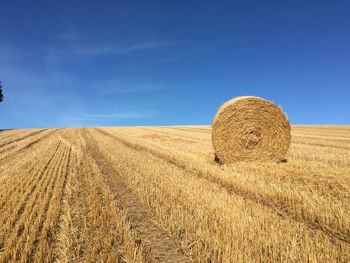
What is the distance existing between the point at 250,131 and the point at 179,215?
6066 millimetres

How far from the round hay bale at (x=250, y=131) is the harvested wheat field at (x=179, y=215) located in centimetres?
125

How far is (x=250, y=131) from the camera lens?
10.5m

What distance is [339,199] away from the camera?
5938 mm

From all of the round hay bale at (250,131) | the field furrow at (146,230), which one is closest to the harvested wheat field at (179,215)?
the field furrow at (146,230)

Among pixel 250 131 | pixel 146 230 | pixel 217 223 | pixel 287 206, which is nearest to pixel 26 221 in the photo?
pixel 146 230

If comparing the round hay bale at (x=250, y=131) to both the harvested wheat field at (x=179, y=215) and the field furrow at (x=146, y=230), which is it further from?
the field furrow at (x=146, y=230)

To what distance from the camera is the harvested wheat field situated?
152 inches

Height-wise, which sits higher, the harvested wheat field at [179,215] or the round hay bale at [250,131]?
Result: the round hay bale at [250,131]

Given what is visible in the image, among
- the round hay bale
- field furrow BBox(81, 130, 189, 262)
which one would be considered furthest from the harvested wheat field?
the round hay bale

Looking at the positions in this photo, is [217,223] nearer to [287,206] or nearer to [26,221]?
[287,206]

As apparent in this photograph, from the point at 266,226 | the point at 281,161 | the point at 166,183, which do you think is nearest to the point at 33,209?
the point at 166,183

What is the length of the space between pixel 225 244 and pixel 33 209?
354 centimetres

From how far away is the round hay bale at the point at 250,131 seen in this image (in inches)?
408

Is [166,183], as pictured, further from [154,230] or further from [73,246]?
[73,246]
